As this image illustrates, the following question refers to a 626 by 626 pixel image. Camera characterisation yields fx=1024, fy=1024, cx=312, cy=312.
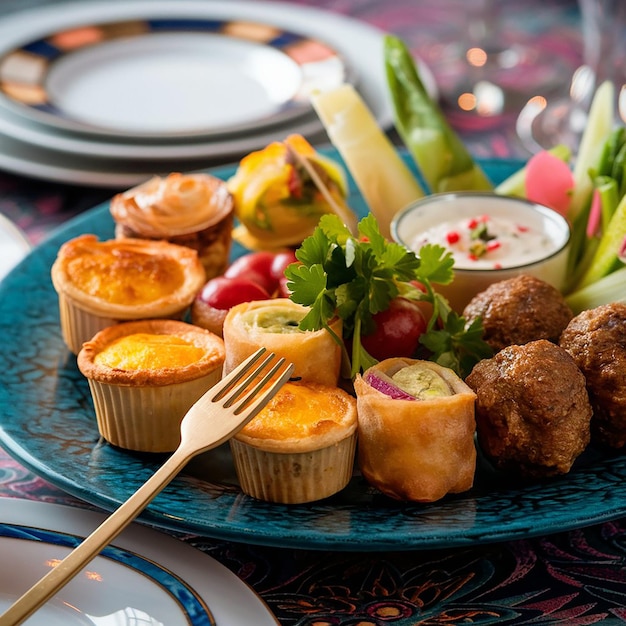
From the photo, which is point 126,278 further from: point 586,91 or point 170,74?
point 586,91

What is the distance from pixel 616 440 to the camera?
9.21 feet

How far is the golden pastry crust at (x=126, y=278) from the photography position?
3.18m

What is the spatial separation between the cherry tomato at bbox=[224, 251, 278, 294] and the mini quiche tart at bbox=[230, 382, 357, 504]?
916mm

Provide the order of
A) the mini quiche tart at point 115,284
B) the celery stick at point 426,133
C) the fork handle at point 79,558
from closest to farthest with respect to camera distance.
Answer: the fork handle at point 79,558 < the mini quiche tart at point 115,284 < the celery stick at point 426,133


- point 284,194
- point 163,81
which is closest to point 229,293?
point 284,194

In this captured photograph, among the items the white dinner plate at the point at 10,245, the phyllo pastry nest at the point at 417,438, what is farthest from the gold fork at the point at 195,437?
the white dinner plate at the point at 10,245

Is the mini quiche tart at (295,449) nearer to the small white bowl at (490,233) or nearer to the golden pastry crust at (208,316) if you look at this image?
the golden pastry crust at (208,316)

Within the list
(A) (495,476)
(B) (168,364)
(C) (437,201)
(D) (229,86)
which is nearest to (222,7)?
(D) (229,86)

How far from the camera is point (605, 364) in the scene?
2760 mm

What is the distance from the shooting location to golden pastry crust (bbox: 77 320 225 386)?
279 cm

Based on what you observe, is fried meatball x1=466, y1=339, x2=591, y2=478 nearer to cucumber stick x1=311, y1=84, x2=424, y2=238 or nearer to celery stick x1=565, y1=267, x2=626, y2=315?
celery stick x1=565, y1=267, x2=626, y2=315

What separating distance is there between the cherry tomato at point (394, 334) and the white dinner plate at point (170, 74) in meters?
Answer: 1.67

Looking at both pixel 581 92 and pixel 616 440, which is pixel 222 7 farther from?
pixel 616 440

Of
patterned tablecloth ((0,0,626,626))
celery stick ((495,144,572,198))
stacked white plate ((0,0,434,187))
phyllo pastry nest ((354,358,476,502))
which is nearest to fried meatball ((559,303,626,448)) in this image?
patterned tablecloth ((0,0,626,626))
